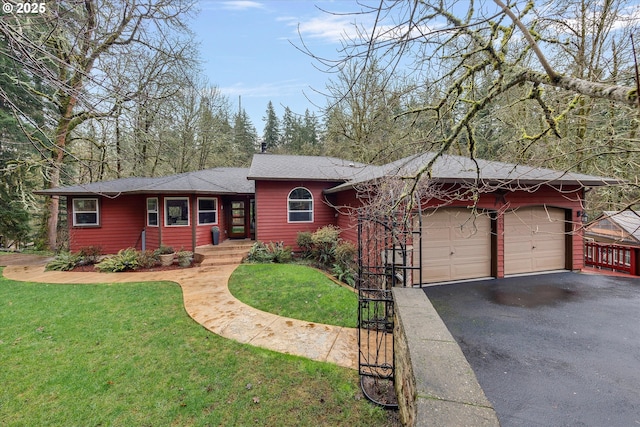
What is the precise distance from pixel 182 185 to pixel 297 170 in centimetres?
445

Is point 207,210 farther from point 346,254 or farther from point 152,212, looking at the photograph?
point 346,254

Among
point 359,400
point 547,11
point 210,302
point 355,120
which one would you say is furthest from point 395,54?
point 355,120

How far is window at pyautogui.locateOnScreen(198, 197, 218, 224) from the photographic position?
10289 millimetres

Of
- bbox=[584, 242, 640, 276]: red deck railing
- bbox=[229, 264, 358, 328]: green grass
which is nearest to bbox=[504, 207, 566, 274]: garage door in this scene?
bbox=[584, 242, 640, 276]: red deck railing

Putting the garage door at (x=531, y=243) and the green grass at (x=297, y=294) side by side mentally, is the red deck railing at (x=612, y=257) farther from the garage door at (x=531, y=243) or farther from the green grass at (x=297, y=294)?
the green grass at (x=297, y=294)

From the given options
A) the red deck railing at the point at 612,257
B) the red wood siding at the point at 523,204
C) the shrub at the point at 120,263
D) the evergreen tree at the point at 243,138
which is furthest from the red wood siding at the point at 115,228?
the red deck railing at the point at 612,257

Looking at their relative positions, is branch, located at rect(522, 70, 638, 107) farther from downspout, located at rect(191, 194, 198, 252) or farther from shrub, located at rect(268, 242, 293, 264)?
downspout, located at rect(191, 194, 198, 252)

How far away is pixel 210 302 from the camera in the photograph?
19.1 ft

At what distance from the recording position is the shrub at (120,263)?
8531mm

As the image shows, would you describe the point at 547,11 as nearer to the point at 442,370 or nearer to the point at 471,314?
the point at 442,370

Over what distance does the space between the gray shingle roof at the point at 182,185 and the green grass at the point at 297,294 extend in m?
3.82

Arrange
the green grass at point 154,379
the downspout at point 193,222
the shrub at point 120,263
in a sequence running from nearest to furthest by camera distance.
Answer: the green grass at point 154,379, the shrub at point 120,263, the downspout at point 193,222

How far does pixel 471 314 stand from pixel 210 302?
547 centimetres

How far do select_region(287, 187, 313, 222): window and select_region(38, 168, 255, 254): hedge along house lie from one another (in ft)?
5.89
